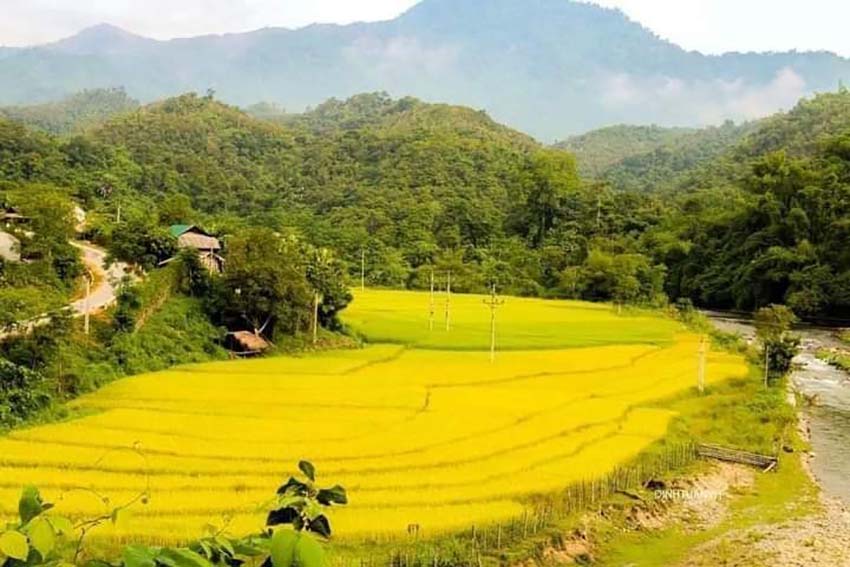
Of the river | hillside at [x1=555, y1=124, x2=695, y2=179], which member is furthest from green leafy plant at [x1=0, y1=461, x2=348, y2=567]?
hillside at [x1=555, y1=124, x2=695, y2=179]

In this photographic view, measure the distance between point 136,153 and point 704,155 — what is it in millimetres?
94562

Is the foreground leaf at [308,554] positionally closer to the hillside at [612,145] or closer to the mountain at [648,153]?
the mountain at [648,153]

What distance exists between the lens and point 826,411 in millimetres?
32156

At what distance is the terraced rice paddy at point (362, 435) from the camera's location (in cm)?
1784

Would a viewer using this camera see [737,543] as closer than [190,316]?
Yes

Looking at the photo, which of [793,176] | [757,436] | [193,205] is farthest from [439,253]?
[757,436]

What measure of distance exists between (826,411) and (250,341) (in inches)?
886

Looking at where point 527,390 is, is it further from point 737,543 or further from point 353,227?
point 353,227

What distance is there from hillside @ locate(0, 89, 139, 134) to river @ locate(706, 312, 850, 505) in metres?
115

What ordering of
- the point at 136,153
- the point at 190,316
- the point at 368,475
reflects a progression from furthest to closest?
the point at 136,153 < the point at 190,316 < the point at 368,475

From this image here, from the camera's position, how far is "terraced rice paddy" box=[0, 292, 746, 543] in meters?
17.8

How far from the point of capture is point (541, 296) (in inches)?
2749

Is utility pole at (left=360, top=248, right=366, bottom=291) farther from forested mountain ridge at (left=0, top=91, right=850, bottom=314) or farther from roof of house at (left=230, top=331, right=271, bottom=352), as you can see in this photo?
roof of house at (left=230, top=331, right=271, bottom=352)

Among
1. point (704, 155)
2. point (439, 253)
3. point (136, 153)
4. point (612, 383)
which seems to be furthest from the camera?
point (704, 155)
